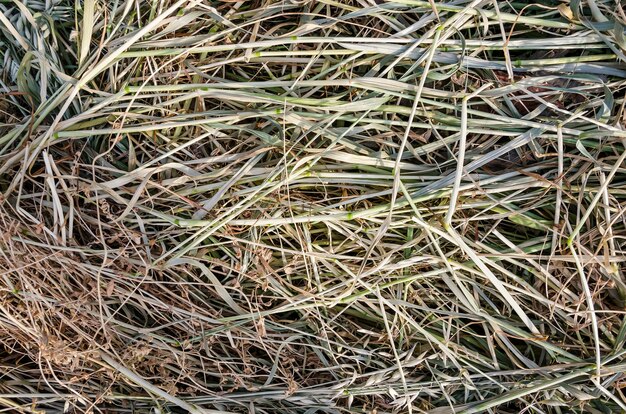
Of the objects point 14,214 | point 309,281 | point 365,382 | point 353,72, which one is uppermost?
point 353,72

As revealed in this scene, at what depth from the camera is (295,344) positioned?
0.84 metres

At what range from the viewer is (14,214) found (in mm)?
813

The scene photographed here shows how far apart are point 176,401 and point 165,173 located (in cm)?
33

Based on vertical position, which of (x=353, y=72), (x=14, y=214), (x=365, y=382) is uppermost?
(x=353, y=72)

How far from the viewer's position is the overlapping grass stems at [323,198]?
29.3 inches

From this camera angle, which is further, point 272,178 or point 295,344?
point 295,344

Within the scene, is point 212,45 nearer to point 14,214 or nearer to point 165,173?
point 165,173

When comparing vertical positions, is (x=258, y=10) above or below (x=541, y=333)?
above

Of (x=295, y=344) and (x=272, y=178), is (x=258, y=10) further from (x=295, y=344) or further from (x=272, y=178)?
(x=295, y=344)

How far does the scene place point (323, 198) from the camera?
0.79 m

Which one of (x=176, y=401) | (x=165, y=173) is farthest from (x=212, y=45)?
(x=176, y=401)

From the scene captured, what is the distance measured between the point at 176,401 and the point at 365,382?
278 millimetres

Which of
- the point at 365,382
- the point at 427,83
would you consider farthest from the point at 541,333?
the point at 427,83

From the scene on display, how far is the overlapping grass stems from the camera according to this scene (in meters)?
0.74
